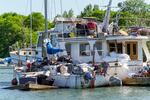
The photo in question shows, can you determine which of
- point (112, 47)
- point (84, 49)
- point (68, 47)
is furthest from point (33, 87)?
point (112, 47)

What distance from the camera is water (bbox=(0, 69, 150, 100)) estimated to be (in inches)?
1719

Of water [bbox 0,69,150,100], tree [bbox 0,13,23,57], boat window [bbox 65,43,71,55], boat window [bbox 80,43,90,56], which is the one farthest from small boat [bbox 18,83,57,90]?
tree [bbox 0,13,23,57]

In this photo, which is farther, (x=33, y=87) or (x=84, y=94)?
(x=33, y=87)

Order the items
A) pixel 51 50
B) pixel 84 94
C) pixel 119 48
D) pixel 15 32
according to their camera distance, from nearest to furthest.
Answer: pixel 84 94 → pixel 51 50 → pixel 119 48 → pixel 15 32

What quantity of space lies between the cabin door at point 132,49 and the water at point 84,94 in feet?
17.8

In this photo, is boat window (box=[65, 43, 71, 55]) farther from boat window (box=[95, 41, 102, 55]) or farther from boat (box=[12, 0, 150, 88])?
boat window (box=[95, 41, 102, 55])

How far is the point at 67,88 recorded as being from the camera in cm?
4981

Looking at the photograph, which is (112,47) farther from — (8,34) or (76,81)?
(8,34)

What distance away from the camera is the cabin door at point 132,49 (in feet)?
178

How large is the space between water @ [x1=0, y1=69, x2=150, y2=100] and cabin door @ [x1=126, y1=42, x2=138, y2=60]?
541 centimetres

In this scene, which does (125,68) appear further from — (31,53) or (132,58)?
(31,53)

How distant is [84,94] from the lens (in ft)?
150

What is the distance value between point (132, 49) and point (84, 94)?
1041 centimetres

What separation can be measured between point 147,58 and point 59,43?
8025 mm
